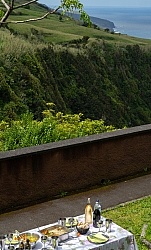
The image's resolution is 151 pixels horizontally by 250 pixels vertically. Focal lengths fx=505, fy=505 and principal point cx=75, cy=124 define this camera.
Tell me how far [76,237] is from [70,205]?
2.66m

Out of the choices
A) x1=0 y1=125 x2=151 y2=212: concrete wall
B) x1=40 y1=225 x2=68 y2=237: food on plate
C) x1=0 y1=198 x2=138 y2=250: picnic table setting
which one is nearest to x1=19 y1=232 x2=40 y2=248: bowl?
x1=0 y1=198 x2=138 y2=250: picnic table setting

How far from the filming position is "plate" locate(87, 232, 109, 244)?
4492mm

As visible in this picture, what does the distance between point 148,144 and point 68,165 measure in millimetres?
1630

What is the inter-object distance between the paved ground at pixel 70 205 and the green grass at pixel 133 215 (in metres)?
0.22

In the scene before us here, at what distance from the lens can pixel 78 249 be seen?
14.3ft

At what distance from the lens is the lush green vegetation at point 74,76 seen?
110 ft

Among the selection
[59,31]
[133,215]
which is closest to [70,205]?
[133,215]

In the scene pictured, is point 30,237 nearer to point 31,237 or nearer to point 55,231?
point 31,237

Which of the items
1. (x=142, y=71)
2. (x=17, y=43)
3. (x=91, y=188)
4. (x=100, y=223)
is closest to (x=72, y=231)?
(x=100, y=223)

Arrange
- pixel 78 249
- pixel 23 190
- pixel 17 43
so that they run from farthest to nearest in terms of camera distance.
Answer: pixel 17 43 < pixel 23 190 < pixel 78 249

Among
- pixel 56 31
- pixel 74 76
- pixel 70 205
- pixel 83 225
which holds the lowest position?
pixel 74 76

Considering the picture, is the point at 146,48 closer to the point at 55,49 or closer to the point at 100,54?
the point at 100,54

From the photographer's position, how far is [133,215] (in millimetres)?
6770

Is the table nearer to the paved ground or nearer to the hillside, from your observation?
the paved ground
